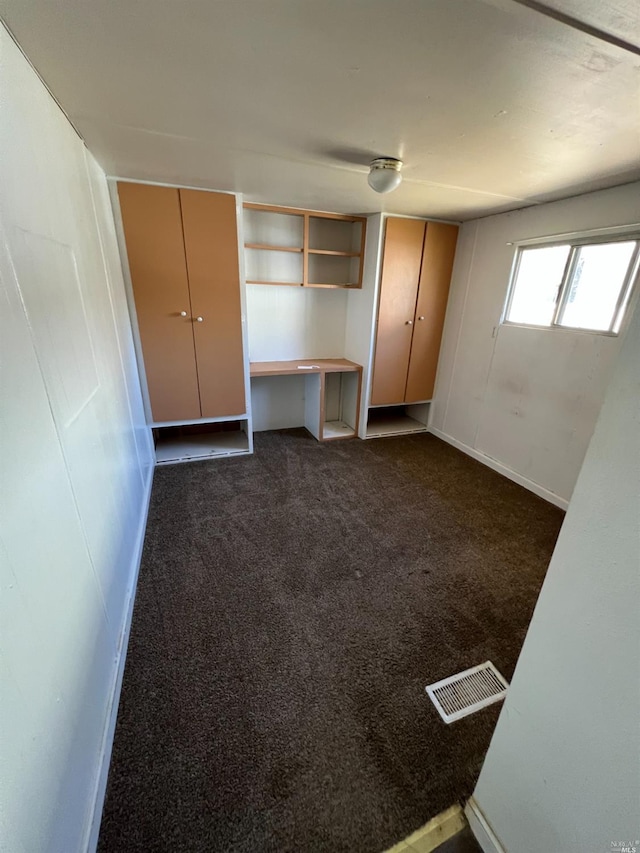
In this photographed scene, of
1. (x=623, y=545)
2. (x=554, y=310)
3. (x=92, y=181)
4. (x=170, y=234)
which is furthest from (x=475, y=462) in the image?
(x=92, y=181)

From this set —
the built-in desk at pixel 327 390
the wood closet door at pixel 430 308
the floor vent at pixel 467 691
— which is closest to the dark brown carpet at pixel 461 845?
the floor vent at pixel 467 691

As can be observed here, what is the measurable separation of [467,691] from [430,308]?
3.16 meters

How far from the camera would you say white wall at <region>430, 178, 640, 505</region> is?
229 centimetres

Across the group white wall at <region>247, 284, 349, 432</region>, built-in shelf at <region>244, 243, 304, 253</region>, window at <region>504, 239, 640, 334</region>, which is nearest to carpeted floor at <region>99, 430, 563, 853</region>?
white wall at <region>247, 284, 349, 432</region>

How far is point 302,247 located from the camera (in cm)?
322

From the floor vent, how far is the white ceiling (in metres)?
2.14

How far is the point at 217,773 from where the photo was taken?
1.09 metres

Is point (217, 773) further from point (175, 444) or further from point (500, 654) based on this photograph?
point (175, 444)

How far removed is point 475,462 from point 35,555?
331cm

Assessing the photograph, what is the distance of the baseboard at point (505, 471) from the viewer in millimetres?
2603

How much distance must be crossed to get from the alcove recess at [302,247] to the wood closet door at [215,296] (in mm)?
333

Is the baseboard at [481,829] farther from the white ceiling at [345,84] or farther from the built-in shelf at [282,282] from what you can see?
the built-in shelf at [282,282]

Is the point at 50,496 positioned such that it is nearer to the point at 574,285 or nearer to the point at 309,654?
the point at 309,654

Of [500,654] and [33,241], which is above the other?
[33,241]
